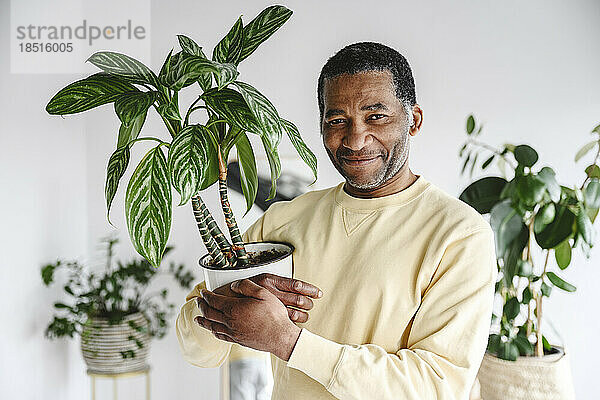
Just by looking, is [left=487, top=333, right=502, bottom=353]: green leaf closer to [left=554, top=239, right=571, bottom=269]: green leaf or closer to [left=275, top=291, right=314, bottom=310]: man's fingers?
[left=554, top=239, right=571, bottom=269]: green leaf

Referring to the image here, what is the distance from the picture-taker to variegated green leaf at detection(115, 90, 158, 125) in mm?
843

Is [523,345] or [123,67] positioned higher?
[123,67]

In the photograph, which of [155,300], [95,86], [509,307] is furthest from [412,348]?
[155,300]

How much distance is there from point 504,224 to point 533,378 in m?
0.52

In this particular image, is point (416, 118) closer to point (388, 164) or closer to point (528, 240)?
point (388, 164)

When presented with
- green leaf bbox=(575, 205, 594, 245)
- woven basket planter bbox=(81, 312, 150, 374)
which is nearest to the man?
green leaf bbox=(575, 205, 594, 245)

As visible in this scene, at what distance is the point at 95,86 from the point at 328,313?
0.55 metres

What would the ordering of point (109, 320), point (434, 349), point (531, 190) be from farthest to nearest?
1. point (109, 320)
2. point (531, 190)
3. point (434, 349)

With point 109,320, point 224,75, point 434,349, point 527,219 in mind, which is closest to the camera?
point 224,75

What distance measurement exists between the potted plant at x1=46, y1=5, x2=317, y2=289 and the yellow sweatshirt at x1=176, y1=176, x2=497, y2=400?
4.6 inches

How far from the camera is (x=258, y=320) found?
36.9 inches

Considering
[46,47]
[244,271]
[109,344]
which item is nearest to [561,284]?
[244,271]

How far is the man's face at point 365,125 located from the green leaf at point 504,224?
88 cm

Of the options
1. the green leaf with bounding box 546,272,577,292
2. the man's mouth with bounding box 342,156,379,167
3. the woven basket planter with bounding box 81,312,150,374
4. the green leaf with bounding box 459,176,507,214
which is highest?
the man's mouth with bounding box 342,156,379,167
